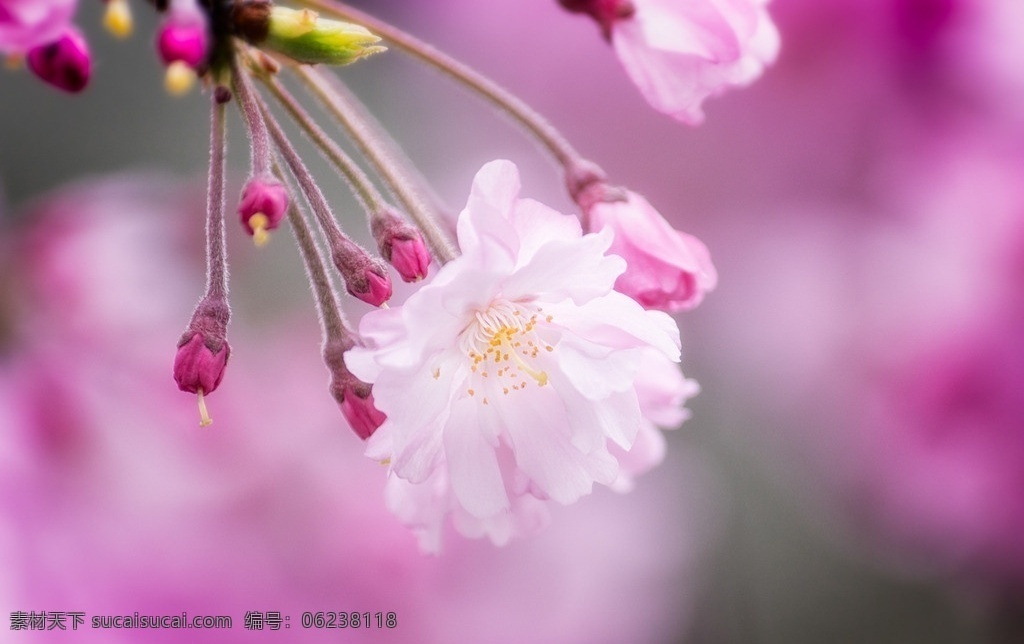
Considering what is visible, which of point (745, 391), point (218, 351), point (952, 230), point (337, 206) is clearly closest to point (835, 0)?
point (952, 230)

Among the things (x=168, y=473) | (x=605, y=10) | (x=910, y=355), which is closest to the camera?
(x=605, y=10)

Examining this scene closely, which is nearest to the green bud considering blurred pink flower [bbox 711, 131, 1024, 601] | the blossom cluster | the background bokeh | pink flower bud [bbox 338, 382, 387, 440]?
the blossom cluster

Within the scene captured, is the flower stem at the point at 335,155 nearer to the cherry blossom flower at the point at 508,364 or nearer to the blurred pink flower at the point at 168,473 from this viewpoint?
the cherry blossom flower at the point at 508,364

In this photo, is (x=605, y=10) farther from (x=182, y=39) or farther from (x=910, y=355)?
(x=910, y=355)

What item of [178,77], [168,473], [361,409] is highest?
[178,77]

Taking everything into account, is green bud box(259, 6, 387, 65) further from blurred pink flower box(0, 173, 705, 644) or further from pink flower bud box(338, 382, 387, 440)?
blurred pink flower box(0, 173, 705, 644)

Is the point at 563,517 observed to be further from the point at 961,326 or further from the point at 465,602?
the point at 961,326

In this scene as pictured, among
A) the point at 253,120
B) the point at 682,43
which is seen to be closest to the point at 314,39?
the point at 253,120

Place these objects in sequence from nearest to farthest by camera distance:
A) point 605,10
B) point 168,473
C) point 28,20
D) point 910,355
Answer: point 28,20 < point 605,10 < point 168,473 < point 910,355
